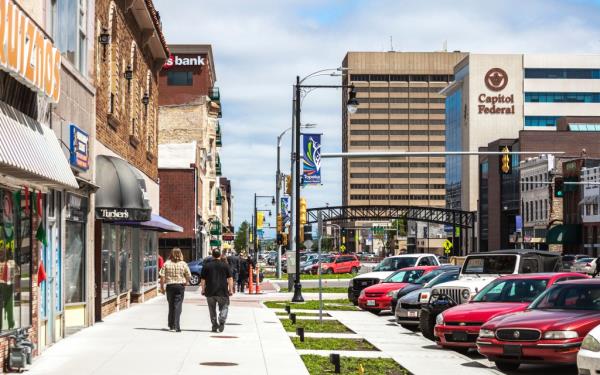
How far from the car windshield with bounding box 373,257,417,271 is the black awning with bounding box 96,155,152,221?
14.3 metres

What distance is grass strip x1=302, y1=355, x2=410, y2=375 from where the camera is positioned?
15.3 m

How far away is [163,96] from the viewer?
91.2 m

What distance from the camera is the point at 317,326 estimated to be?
80.5ft

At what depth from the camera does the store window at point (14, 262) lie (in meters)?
13.7

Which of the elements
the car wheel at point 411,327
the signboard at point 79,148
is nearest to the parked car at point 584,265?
the car wheel at point 411,327

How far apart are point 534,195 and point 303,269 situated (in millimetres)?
41297

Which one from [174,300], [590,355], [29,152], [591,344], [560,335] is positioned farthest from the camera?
[174,300]

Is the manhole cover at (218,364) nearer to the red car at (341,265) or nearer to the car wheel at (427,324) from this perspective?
the car wheel at (427,324)

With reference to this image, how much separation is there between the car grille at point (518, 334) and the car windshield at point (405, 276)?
15596 mm

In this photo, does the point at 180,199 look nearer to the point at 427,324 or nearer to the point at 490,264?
the point at 490,264

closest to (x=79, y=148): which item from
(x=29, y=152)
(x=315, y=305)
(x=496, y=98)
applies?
(x=29, y=152)

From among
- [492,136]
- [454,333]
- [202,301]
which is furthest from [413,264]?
[492,136]

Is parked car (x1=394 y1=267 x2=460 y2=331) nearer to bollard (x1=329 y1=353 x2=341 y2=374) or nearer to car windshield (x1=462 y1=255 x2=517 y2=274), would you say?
car windshield (x1=462 y1=255 x2=517 y2=274)

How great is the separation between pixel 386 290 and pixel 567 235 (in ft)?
216
